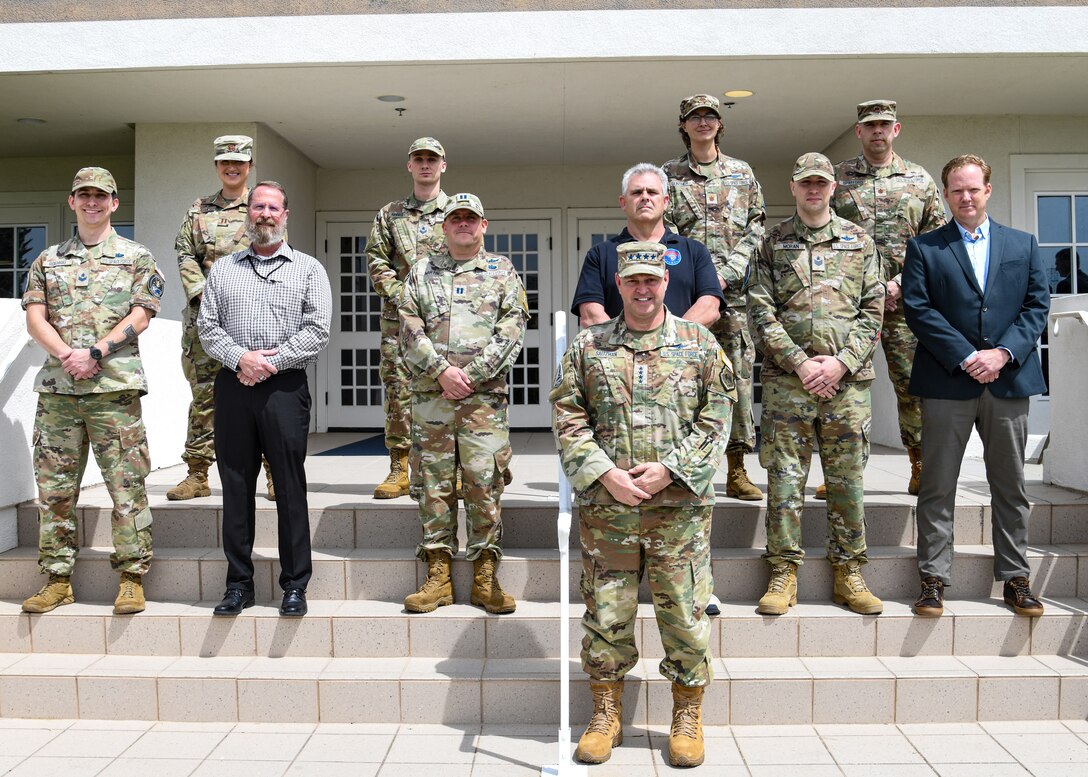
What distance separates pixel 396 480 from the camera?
480cm

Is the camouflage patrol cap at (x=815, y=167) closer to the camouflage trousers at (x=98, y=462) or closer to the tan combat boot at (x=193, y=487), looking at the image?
the camouflage trousers at (x=98, y=462)

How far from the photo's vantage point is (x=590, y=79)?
6609mm

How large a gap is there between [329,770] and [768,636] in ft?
5.77

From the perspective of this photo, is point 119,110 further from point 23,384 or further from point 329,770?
point 329,770

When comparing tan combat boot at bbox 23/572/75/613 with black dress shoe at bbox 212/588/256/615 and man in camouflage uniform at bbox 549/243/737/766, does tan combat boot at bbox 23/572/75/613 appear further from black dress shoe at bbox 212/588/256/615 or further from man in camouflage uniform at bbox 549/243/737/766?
man in camouflage uniform at bbox 549/243/737/766

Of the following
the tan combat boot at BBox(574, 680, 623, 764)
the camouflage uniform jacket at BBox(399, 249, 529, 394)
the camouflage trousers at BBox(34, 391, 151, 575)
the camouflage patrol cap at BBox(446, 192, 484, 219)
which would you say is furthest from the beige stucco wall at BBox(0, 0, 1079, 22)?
the tan combat boot at BBox(574, 680, 623, 764)

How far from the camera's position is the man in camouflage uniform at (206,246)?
15.5 feet

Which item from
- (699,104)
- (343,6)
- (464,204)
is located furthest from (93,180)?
Result: (343,6)

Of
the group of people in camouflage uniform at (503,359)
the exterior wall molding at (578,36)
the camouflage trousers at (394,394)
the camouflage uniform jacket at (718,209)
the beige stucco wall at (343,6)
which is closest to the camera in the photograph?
the group of people in camouflage uniform at (503,359)

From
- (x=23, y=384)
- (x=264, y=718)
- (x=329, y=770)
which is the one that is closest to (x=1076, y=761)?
(x=329, y=770)

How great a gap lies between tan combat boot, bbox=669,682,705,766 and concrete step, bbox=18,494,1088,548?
1173 millimetres

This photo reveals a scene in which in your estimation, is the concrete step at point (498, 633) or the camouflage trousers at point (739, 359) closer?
the concrete step at point (498, 633)

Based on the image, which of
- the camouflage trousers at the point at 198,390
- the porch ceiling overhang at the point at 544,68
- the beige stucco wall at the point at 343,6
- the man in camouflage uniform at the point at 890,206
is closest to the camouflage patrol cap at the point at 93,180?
the camouflage trousers at the point at 198,390

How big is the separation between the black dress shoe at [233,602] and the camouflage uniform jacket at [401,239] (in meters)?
1.60
